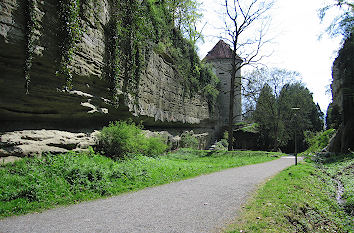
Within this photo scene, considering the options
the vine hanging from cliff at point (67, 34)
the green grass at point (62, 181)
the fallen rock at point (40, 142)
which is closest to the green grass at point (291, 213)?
the green grass at point (62, 181)

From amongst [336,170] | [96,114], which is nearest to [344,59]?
[336,170]

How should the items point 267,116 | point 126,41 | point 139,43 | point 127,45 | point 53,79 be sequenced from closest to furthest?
point 53,79, point 126,41, point 127,45, point 139,43, point 267,116

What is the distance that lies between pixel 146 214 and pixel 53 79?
5.50 meters

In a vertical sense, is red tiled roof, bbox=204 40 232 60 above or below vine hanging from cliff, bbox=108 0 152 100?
above

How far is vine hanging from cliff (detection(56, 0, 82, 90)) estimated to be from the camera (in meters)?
7.28

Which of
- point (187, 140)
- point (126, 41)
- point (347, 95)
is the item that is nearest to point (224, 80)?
point (187, 140)

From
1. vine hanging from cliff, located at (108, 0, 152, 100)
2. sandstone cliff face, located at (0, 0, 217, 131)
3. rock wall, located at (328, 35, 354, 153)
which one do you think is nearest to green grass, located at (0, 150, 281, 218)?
sandstone cliff face, located at (0, 0, 217, 131)

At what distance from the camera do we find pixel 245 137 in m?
30.3

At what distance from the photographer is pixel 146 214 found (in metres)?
4.50

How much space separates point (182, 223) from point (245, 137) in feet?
90.9

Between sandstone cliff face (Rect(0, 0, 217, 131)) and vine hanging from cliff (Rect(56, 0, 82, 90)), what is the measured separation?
157 mm

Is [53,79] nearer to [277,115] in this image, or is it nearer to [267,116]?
[267,116]

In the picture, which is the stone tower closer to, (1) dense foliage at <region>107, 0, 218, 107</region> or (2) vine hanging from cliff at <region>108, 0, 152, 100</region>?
(1) dense foliage at <region>107, 0, 218, 107</region>

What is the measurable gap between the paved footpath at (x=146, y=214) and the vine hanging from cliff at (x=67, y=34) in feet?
14.5
